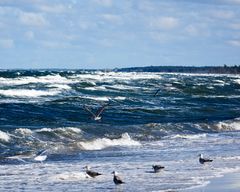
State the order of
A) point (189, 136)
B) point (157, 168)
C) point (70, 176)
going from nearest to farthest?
point (70, 176) < point (157, 168) < point (189, 136)

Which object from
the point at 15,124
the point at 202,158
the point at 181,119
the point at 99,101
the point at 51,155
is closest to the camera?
the point at 202,158

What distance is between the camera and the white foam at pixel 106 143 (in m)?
23.2

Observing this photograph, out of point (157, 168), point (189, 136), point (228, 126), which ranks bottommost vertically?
point (228, 126)

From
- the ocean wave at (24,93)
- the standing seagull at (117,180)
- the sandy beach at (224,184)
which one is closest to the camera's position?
the sandy beach at (224,184)

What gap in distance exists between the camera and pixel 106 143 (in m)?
24.1

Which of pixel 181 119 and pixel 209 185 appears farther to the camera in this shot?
pixel 181 119

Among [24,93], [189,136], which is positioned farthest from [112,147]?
[24,93]

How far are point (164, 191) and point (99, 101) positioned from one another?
32.9 meters

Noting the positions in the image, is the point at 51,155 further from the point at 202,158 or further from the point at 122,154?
the point at 202,158

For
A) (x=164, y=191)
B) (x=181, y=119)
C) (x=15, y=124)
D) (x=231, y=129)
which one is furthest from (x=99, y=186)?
(x=181, y=119)

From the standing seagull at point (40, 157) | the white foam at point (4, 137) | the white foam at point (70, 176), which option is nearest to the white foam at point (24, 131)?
the white foam at point (4, 137)

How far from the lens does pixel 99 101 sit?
47.0 meters

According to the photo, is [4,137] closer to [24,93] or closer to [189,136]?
[189,136]

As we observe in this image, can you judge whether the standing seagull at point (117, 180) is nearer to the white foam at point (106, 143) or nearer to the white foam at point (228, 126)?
the white foam at point (106, 143)
